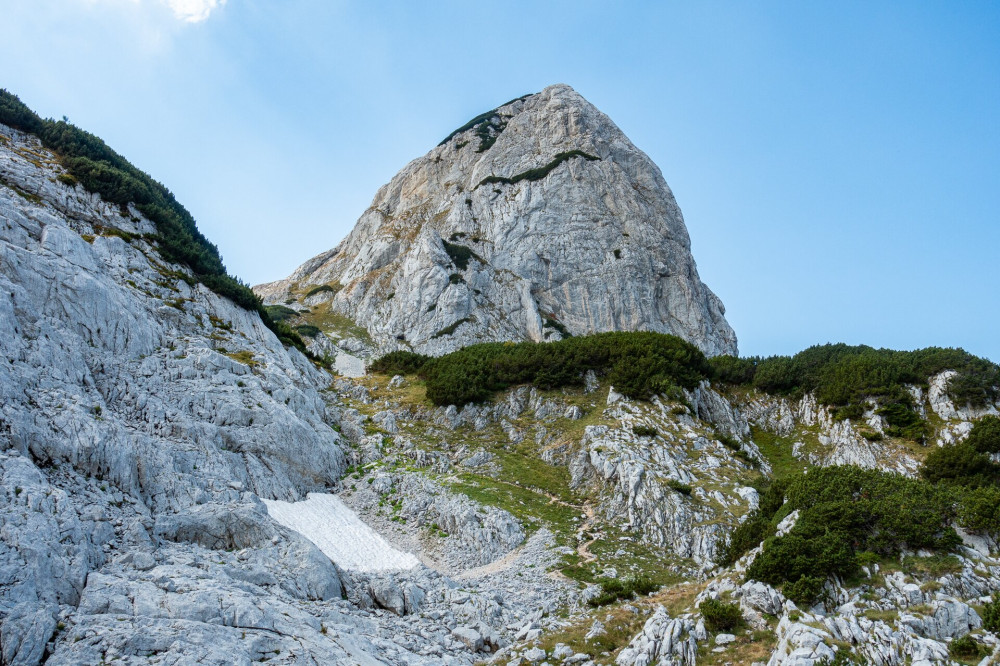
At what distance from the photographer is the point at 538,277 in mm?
81688

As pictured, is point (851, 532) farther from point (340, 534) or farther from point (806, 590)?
Answer: point (340, 534)

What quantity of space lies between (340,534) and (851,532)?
18936 mm

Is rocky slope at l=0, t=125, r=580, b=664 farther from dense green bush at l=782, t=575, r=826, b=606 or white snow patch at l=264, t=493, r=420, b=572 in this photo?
dense green bush at l=782, t=575, r=826, b=606

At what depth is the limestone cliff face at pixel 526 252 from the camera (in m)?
76.6

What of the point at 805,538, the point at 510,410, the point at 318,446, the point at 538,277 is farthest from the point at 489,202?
the point at 805,538

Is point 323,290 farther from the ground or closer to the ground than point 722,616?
farther from the ground

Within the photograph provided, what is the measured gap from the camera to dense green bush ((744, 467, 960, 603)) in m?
14.0

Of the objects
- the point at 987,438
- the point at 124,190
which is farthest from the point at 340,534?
the point at 987,438

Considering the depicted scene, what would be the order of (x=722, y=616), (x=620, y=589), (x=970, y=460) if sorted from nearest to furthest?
(x=722, y=616)
(x=620, y=589)
(x=970, y=460)

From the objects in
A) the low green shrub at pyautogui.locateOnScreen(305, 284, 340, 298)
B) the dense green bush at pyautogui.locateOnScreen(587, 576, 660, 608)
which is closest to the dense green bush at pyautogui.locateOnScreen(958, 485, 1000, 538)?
the dense green bush at pyautogui.locateOnScreen(587, 576, 660, 608)

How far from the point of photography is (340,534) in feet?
75.4

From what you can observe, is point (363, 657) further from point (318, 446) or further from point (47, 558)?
point (318, 446)

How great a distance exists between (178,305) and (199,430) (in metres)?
10.7

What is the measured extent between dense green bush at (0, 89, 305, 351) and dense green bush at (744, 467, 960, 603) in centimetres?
3453
